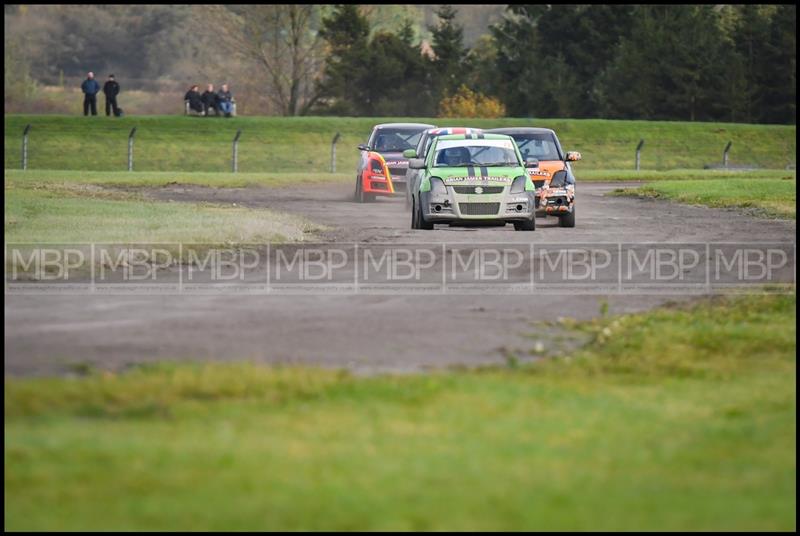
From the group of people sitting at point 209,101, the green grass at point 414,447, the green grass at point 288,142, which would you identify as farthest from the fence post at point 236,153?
the green grass at point 414,447

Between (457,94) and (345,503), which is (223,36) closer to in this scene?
(457,94)

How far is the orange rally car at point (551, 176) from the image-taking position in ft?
87.4

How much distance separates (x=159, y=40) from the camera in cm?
11181

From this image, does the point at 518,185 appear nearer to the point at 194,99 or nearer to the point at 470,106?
the point at 194,99

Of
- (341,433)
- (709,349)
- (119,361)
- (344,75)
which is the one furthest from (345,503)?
(344,75)

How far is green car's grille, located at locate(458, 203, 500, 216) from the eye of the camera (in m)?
24.4

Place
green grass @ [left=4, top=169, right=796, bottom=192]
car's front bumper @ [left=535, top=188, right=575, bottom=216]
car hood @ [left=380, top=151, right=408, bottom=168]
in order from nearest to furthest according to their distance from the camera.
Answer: car's front bumper @ [left=535, top=188, right=575, bottom=216] < car hood @ [left=380, top=151, right=408, bottom=168] < green grass @ [left=4, top=169, right=796, bottom=192]

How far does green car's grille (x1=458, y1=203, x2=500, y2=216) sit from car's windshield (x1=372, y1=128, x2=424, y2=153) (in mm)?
9152

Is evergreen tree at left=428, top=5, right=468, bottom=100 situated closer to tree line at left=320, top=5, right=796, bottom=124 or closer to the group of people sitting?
tree line at left=320, top=5, right=796, bottom=124

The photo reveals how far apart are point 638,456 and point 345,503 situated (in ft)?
6.44

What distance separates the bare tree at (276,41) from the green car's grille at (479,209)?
5207 centimetres

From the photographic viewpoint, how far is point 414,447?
8727 mm
